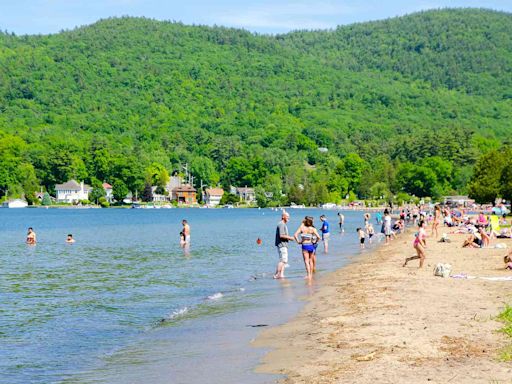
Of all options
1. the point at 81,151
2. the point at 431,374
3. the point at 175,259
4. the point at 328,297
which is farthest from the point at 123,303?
the point at 81,151

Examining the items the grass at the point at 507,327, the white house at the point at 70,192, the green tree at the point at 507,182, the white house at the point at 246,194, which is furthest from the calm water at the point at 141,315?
the white house at the point at 246,194

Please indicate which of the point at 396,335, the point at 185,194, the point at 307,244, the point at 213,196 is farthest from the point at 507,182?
the point at 185,194

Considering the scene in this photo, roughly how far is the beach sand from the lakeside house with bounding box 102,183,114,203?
164m

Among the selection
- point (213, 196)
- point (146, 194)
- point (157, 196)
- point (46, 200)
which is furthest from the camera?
point (213, 196)

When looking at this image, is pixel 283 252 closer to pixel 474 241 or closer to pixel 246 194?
pixel 474 241

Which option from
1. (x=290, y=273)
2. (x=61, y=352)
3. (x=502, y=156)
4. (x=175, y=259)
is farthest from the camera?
(x=502, y=156)

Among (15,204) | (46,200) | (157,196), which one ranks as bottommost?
(15,204)

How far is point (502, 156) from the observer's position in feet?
286

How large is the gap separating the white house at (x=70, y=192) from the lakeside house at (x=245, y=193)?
120ft

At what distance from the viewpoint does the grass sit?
1044 cm

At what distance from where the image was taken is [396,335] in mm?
12297

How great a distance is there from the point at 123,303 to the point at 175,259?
14439mm

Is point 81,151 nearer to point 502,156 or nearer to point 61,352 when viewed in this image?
point 502,156

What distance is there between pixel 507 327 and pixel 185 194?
7232 inches
